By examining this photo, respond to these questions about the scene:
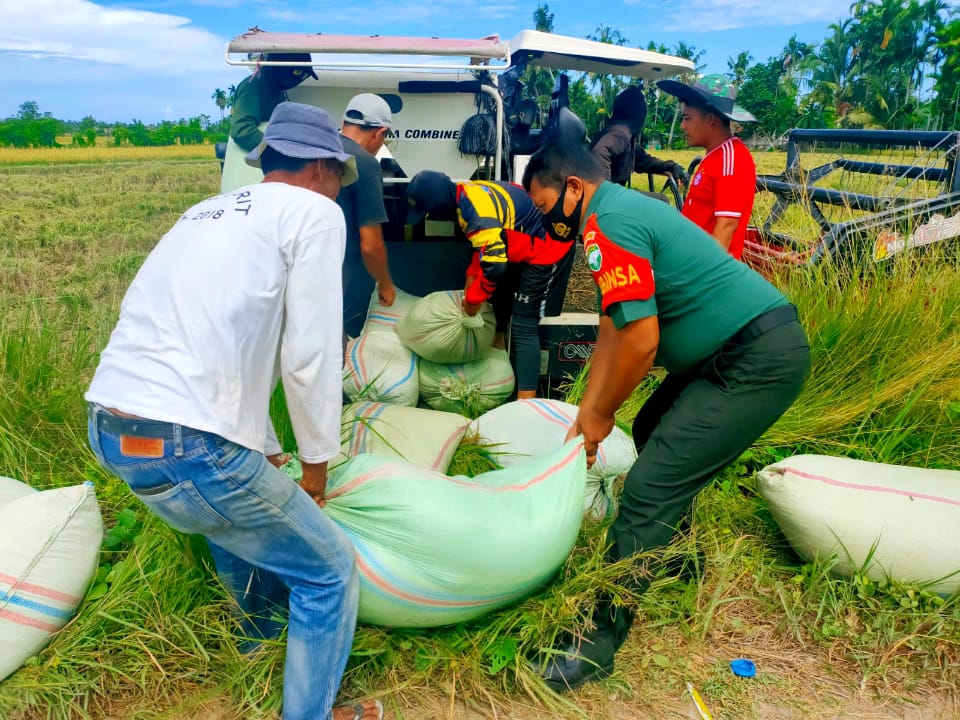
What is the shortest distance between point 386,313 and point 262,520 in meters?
2.03

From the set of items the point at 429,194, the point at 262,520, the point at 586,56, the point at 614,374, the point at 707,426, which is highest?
the point at 586,56

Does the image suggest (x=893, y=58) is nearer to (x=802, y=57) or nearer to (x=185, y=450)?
(x=802, y=57)

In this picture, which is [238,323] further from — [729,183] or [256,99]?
[256,99]

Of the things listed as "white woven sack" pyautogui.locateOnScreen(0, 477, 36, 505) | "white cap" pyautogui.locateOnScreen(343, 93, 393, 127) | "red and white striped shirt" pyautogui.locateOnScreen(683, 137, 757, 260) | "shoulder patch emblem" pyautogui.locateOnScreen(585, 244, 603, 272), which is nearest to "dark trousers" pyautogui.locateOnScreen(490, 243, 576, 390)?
"red and white striped shirt" pyautogui.locateOnScreen(683, 137, 757, 260)

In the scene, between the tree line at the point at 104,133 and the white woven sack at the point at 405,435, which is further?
the tree line at the point at 104,133

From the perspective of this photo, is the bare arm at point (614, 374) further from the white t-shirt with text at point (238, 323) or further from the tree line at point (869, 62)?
the tree line at point (869, 62)

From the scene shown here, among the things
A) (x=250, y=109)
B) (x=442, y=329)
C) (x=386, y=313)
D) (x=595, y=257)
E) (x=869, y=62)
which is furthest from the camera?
(x=869, y=62)

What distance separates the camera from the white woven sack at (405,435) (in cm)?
251

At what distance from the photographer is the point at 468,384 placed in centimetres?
329

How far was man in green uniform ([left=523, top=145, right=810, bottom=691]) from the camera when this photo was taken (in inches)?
70.4

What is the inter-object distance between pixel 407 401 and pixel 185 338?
1.79 metres

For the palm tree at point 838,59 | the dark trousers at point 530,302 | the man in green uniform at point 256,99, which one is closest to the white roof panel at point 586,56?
the man in green uniform at point 256,99

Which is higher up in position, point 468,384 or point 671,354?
point 671,354

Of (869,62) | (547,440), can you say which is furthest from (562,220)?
(869,62)
